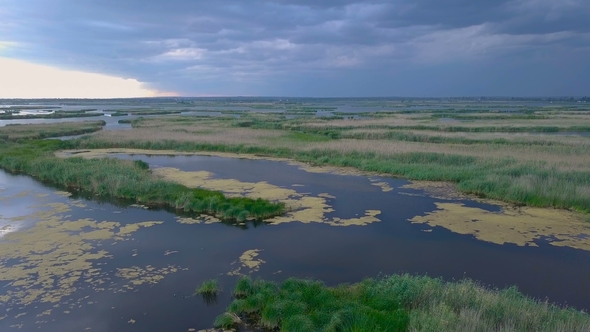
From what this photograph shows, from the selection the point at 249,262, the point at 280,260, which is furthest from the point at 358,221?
the point at 249,262

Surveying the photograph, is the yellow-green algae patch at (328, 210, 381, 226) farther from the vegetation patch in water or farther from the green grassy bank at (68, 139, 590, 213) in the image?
the green grassy bank at (68, 139, 590, 213)

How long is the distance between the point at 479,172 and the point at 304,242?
1096 cm

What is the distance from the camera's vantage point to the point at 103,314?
319 inches

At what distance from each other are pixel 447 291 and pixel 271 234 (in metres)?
6.03

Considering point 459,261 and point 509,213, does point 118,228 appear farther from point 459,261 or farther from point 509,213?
point 509,213

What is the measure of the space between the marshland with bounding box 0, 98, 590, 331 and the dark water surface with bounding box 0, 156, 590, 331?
0.05 metres

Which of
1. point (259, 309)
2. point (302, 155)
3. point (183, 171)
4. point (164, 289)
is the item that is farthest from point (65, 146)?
point (259, 309)

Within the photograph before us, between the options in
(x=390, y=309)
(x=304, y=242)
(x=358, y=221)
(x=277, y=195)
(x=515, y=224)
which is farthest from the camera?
(x=277, y=195)

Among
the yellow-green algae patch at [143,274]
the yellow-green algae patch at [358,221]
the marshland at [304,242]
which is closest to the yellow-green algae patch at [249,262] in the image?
the marshland at [304,242]

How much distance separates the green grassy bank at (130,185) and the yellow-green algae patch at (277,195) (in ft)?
2.41

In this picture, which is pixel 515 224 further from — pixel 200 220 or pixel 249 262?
pixel 200 220

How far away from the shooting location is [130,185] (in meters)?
17.1

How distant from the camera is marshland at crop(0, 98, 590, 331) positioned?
7715 mm

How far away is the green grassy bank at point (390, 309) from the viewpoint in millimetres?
6625
